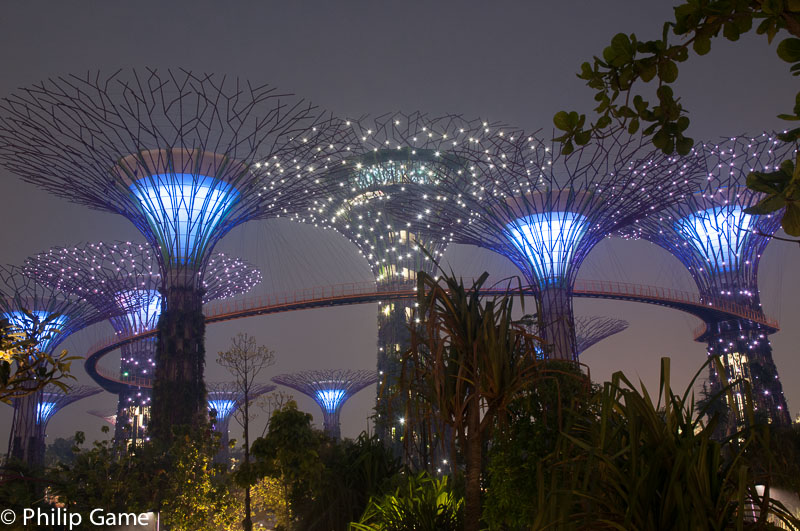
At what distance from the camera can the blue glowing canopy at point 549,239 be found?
26438mm

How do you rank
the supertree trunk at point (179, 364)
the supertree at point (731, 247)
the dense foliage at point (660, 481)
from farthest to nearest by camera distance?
1. the supertree at point (731, 247)
2. the supertree trunk at point (179, 364)
3. the dense foliage at point (660, 481)

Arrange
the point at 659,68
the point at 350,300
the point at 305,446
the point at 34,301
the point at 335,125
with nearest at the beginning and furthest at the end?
the point at 659,68 < the point at 305,446 < the point at 335,125 < the point at 34,301 < the point at 350,300

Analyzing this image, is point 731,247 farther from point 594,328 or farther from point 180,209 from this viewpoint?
point 180,209

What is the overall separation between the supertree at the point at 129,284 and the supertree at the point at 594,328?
2356 centimetres

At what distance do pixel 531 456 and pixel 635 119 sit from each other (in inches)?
197

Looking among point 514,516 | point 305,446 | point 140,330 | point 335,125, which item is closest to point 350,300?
point 140,330

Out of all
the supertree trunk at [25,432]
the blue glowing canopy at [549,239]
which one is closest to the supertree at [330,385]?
the supertree trunk at [25,432]

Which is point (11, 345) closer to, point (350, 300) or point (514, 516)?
point (514, 516)

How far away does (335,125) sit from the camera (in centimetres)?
2333

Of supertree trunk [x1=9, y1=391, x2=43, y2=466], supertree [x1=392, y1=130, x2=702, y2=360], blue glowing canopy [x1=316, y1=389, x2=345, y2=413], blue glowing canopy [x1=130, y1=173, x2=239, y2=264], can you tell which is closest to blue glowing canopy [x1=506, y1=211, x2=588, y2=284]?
supertree [x1=392, y1=130, x2=702, y2=360]

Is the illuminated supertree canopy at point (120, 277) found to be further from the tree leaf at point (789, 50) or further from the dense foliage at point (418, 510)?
the tree leaf at point (789, 50)

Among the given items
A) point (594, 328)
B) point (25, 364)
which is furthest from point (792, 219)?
point (594, 328)

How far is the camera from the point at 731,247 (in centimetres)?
3419

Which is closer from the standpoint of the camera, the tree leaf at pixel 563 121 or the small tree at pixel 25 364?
the tree leaf at pixel 563 121
